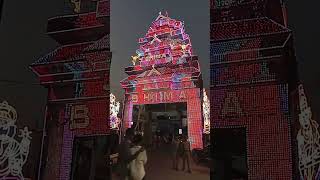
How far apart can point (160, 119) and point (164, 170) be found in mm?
196

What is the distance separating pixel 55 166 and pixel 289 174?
969 mm

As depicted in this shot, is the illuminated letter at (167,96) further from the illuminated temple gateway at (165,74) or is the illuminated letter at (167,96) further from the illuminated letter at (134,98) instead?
the illuminated letter at (134,98)

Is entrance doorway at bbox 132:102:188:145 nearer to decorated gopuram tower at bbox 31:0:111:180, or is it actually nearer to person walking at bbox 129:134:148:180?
person walking at bbox 129:134:148:180

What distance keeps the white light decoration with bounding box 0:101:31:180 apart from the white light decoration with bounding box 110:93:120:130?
1.38ft

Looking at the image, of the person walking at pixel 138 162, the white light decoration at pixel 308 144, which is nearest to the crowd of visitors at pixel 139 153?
the person walking at pixel 138 162

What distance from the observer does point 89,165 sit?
187cm

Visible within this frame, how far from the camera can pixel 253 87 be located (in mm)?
1693

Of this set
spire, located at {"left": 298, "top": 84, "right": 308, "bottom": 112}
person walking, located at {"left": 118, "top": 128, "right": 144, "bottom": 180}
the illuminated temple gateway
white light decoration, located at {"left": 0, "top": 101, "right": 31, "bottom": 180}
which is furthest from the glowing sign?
white light decoration, located at {"left": 0, "top": 101, "right": 31, "bottom": 180}

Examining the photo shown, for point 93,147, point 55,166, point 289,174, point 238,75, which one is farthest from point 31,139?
point 289,174

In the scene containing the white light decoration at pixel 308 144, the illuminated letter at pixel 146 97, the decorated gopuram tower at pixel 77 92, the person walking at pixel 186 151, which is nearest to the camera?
the white light decoration at pixel 308 144

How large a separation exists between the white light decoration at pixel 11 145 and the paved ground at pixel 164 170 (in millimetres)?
624

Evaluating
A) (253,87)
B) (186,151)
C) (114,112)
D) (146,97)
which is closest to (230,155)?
(186,151)

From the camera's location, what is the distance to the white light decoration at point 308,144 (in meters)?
1.56

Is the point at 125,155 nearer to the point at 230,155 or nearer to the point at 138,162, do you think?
the point at 138,162
